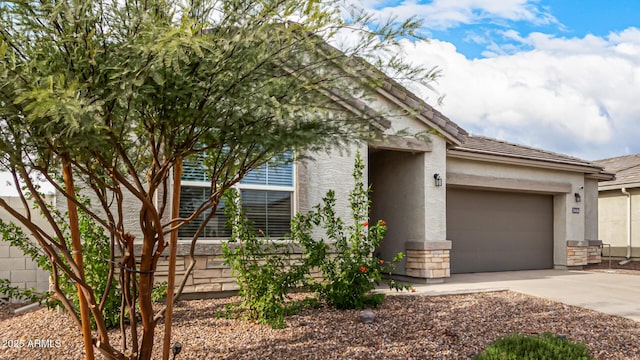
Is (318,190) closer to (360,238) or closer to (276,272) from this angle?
(360,238)

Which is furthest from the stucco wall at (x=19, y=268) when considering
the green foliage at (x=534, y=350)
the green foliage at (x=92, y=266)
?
the green foliage at (x=534, y=350)

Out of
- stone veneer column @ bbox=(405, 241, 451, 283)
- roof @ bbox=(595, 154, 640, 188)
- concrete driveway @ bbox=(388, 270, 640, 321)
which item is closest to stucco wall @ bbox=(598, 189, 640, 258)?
roof @ bbox=(595, 154, 640, 188)

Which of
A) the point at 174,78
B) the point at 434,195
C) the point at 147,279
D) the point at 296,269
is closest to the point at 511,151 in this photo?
the point at 434,195

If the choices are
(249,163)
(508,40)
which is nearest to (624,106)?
(508,40)

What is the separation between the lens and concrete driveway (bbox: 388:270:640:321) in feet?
26.0

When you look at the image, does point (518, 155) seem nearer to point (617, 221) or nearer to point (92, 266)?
point (617, 221)

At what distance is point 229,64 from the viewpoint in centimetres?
290

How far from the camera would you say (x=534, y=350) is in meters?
4.61

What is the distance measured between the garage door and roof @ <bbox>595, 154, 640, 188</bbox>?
16.3ft

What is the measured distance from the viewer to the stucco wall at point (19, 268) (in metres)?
8.16

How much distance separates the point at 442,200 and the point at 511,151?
3.63 metres

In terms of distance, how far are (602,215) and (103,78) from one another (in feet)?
62.9

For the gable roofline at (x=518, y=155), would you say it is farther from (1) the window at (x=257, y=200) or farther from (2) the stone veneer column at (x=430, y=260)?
(1) the window at (x=257, y=200)

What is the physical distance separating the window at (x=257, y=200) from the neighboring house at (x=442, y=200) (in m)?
0.02
